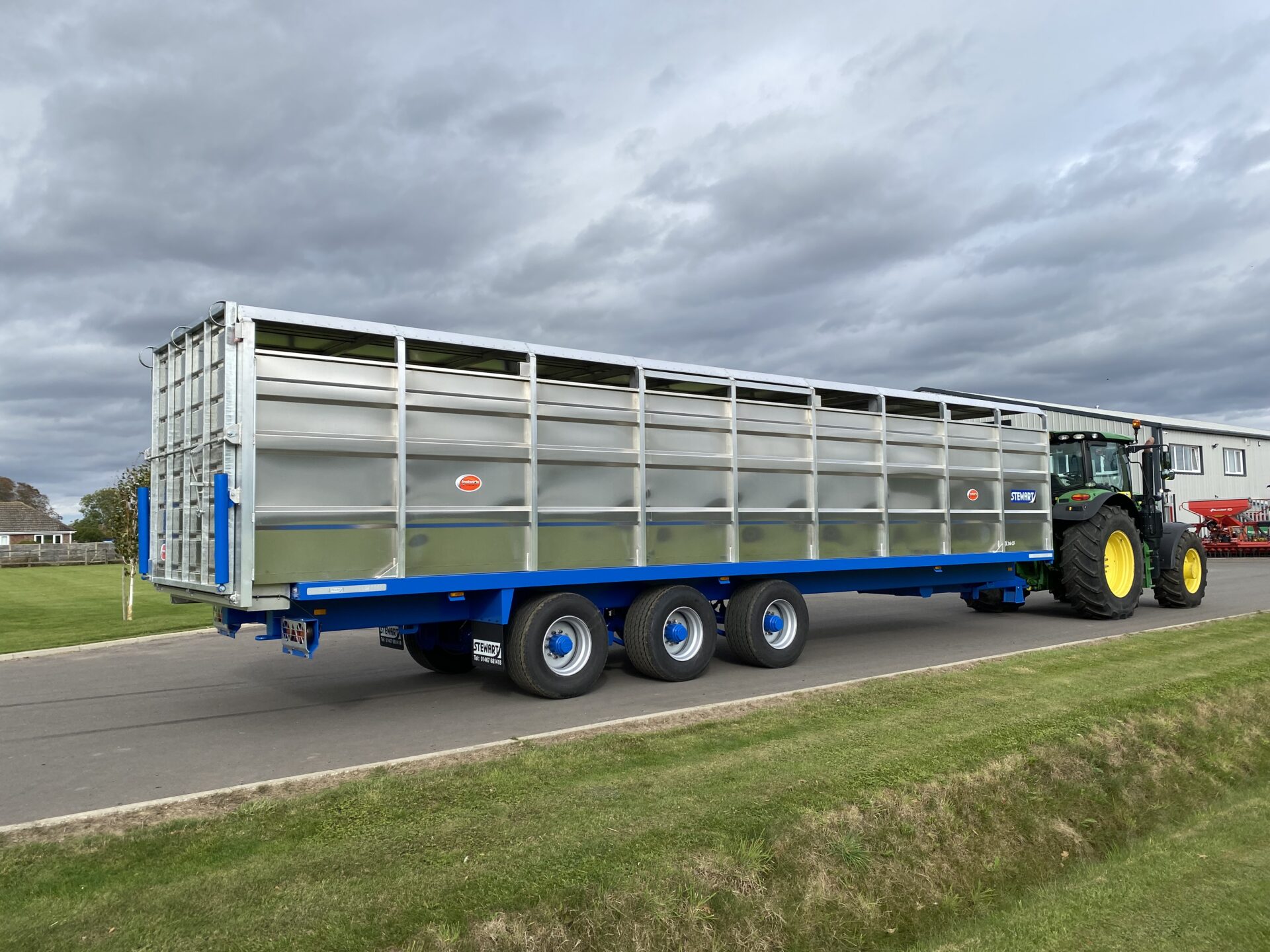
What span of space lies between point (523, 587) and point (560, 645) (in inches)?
29.3

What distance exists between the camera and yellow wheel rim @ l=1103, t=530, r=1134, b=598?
Result: 49.0 ft

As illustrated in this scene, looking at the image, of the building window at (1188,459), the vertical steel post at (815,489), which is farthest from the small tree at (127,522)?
the building window at (1188,459)

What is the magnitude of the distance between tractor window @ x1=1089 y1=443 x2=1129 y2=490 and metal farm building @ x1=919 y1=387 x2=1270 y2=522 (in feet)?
70.8

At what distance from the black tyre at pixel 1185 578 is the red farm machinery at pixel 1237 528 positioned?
53.9 feet

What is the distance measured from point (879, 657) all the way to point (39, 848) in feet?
29.0

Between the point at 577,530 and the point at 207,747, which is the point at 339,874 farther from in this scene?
the point at 577,530

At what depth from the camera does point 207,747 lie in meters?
7.27

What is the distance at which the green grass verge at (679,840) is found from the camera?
A: 164 inches

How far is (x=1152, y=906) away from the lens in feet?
15.9

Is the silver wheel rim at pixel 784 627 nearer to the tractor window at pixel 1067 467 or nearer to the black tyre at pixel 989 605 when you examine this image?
the black tyre at pixel 989 605

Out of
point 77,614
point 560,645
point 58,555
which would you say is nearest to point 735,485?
point 560,645

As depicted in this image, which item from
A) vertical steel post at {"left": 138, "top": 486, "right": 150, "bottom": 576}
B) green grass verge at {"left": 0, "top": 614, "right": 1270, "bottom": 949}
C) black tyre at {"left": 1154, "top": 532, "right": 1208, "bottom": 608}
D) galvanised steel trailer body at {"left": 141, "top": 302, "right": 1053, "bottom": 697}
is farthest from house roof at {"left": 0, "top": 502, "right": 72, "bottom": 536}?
green grass verge at {"left": 0, "top": 614, "right": 1270, "bottom": 949}

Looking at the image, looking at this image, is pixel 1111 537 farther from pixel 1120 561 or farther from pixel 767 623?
pixel 767 623

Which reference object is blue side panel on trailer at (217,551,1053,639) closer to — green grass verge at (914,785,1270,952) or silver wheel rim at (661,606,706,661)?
silver wheel rim at (661,606,706,661)
